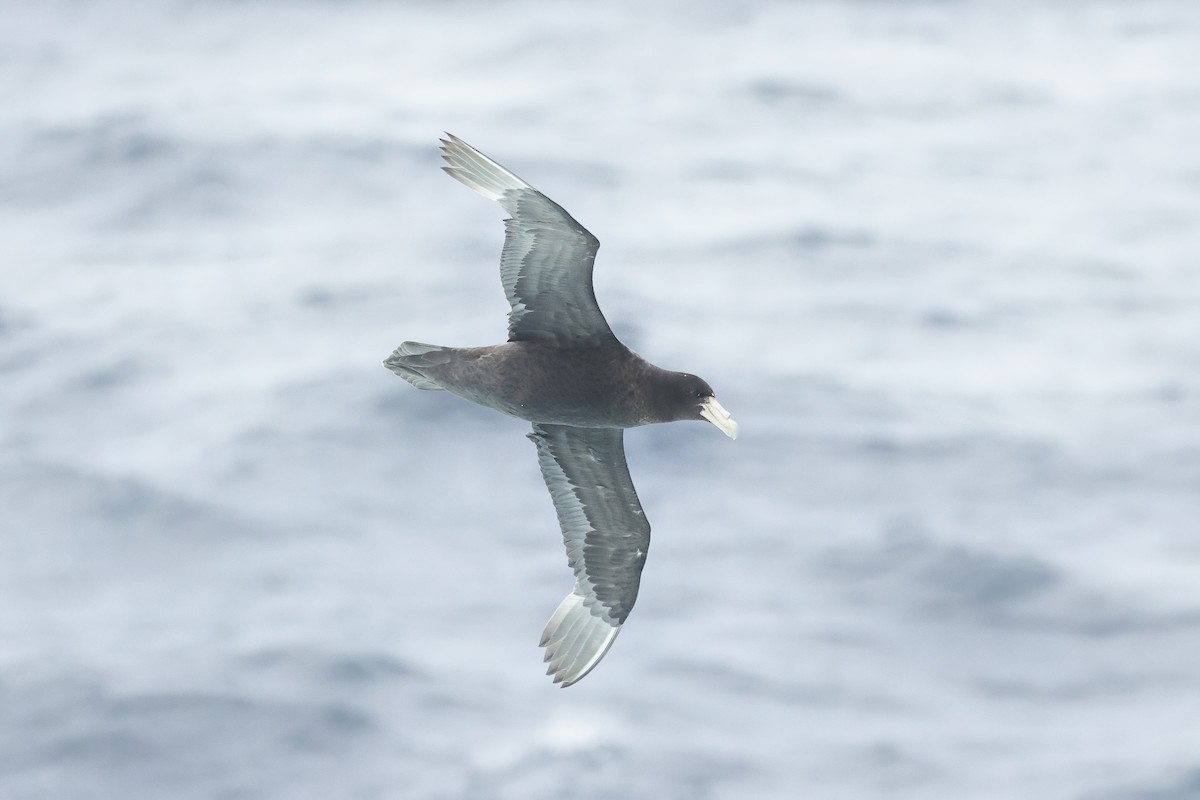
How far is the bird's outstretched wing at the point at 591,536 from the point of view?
1712cm

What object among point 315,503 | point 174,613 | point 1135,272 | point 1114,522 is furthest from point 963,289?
point 174,613

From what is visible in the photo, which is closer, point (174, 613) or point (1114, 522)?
point (174, 613)

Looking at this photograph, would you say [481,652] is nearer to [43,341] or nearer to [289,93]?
[43,341]

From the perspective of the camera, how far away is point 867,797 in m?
30.4

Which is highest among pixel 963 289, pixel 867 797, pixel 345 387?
pixel 963 289

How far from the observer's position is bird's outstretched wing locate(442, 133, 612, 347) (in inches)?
595

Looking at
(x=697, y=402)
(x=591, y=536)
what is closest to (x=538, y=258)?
(x=697, y=402)

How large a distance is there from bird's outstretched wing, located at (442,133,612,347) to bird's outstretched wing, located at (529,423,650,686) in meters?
1.41

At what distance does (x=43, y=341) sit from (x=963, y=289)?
19.3 m

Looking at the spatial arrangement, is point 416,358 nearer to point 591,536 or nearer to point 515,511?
point 591,536

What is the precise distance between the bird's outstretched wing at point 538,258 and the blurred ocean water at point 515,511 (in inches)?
590

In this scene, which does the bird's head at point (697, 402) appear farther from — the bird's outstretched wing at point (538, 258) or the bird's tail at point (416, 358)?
the bird's tail at point (416, 358)

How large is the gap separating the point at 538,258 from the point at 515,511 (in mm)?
17961

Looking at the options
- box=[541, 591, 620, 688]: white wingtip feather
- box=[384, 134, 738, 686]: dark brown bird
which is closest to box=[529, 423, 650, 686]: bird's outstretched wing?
box=[541, 591, 620, 688]: white wingtip feather
